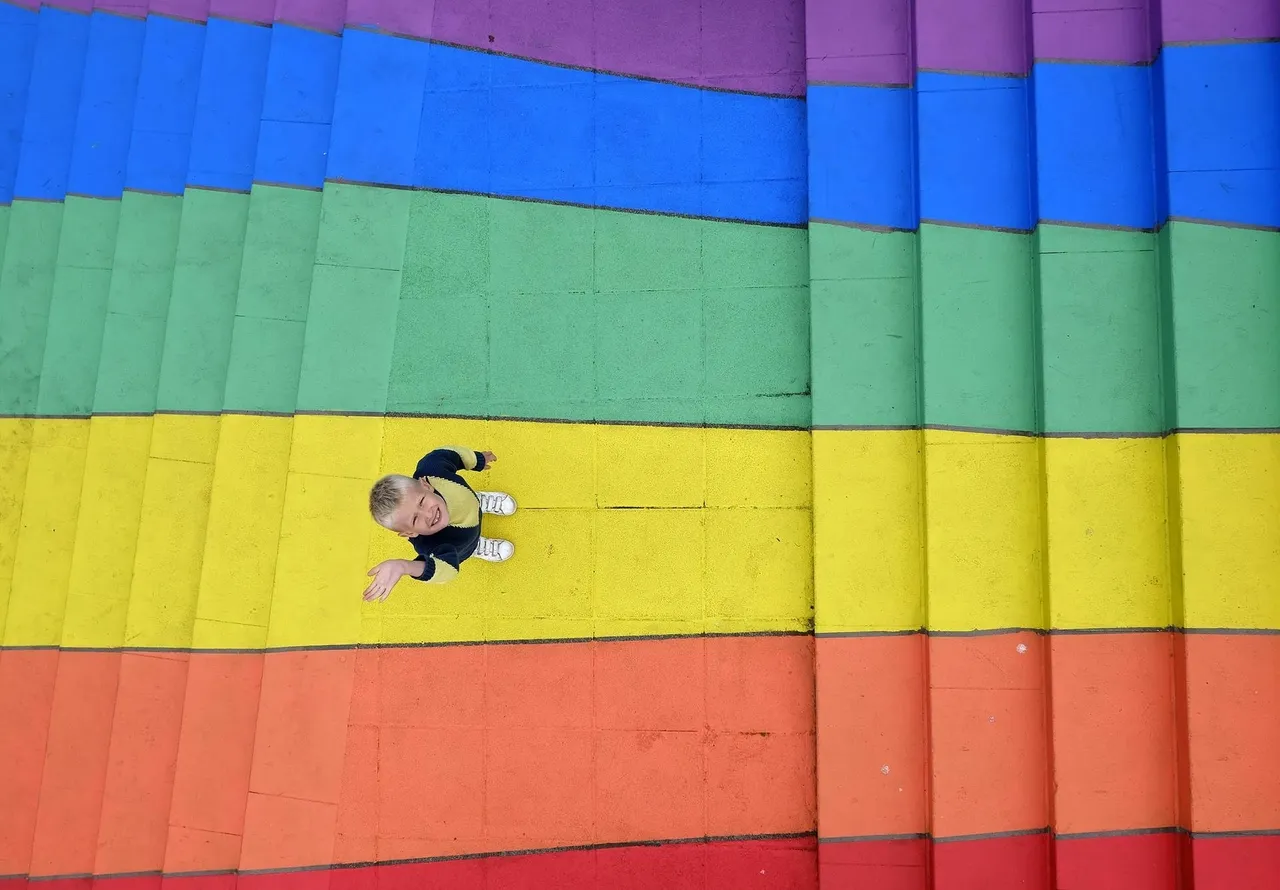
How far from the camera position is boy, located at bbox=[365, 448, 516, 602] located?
123 inches

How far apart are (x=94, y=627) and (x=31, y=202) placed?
2.60 meters

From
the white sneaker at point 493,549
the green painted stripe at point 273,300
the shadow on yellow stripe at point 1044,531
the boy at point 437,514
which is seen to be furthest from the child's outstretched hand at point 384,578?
the shadow on yellow stripe at point 1044,531

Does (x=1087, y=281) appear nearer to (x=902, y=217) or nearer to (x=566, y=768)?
(x=902, y=217)

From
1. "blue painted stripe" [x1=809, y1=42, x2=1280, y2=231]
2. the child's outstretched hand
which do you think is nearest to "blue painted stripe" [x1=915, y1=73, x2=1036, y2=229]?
"blue painted stripe" [x1=809, y1=42, x2=1280, y2=231]

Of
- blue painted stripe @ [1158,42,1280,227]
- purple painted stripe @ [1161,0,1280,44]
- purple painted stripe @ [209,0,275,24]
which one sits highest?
purple painted stripe @ [209,0,275,24]

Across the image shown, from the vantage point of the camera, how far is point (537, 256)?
4.33 m

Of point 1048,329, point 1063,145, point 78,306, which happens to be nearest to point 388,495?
point 78,306

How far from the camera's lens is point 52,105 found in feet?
16.2

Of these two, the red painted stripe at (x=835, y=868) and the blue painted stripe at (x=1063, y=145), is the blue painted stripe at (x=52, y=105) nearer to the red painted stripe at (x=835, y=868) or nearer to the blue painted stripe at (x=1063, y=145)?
the red painted stripe at (x=835, y=868)

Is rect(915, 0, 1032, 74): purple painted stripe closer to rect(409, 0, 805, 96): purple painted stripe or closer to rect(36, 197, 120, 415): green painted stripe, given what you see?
rect(409, 0, 805, 96): purple painted stripe

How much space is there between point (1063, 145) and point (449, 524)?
3.42 meters

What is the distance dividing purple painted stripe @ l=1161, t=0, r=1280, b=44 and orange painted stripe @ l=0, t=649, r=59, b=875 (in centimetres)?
639

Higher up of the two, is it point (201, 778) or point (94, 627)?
point (94, 627)

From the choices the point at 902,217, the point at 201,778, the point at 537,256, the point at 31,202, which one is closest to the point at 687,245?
the point at 537,256
